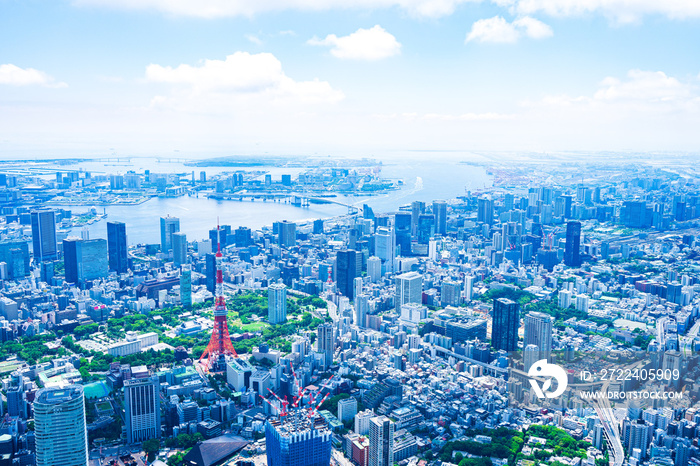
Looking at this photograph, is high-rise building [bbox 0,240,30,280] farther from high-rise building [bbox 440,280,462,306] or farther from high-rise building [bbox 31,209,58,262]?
high-rise building [bbox 440,280,462,306]

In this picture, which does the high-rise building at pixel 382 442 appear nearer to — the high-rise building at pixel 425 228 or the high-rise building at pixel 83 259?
the high-rise building at pixel 83 259

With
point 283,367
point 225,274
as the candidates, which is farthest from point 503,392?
point 225,274

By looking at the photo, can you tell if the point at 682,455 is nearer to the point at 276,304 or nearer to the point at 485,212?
the point at 276,304

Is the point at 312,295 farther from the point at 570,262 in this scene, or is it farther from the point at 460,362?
the point at 570,262

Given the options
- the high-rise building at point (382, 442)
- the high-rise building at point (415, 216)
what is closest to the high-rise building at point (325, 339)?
the high-rise building at point (382, 442)

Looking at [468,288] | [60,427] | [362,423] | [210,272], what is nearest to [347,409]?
[362,423]
